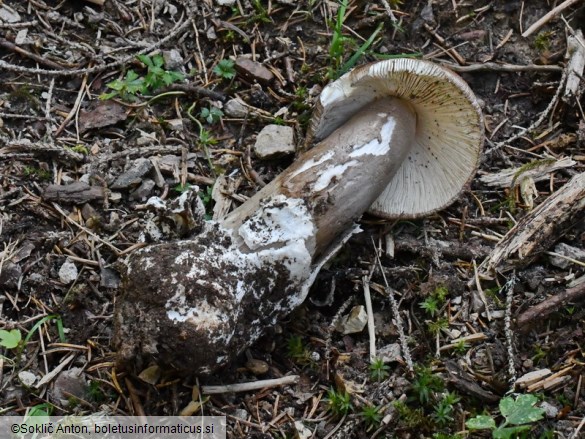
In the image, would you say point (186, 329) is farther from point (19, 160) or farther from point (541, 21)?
point (541, 21)

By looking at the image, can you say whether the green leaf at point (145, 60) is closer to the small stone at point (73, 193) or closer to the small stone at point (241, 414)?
the small stone at point (73, 193)

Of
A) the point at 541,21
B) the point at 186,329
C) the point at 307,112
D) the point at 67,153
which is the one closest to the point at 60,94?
the point at 67,153

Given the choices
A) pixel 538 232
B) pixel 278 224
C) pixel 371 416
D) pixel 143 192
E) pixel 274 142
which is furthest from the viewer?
pixel 274 142

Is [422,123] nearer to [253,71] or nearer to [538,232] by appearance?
[538,232]

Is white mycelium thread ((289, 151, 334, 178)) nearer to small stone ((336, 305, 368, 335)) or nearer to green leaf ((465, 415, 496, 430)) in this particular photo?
small stone ((336, 305, 368, 335))

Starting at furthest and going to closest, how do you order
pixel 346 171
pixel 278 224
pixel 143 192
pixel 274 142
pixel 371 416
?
1. pixel 274 142
2. pixel 143 192
3. pixel 346 171
4. pixel 278 224
5. pixel 371 416

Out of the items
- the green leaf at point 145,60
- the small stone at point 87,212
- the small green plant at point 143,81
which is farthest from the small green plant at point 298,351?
the green leaf at point 145,60

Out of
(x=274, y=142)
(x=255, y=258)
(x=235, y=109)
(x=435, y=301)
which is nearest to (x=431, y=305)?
(x=435, y=301)
